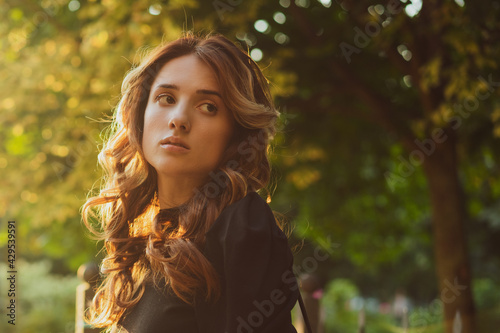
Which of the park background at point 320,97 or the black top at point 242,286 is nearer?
the black top at point 242,286

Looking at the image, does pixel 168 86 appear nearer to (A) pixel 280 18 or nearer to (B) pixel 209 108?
(B) pixel 209 108

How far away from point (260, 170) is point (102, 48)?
459cm

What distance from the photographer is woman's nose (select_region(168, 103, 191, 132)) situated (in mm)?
1618

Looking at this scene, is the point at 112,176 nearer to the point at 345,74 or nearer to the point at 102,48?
the point at 102,48

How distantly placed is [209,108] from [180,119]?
4.4 inches

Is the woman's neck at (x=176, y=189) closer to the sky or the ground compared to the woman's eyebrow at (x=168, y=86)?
closer to the ground

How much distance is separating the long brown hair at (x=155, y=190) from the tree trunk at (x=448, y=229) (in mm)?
5865

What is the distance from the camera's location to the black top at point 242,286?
4.49 feet

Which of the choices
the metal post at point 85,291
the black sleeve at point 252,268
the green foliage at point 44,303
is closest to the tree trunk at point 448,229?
the metal post at point 85,291

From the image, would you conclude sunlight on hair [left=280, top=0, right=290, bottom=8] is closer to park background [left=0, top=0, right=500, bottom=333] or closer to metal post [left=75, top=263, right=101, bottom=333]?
park background [left=0, top=0, right=500, bottom=333]

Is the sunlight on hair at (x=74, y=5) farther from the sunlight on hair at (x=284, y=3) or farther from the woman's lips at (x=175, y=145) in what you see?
the woman's lips at (x=175, y=145)

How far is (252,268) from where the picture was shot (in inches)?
54.6

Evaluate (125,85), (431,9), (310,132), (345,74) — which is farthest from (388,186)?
(125,85)

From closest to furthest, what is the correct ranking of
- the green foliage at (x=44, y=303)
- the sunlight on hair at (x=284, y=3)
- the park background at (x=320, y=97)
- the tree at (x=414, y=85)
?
the park background at (x=320, y=97) < the tree at (x=414, y=85) < the sunlight on hair at (x=284, y=3) < the green foliage at (x=44, y=303)
